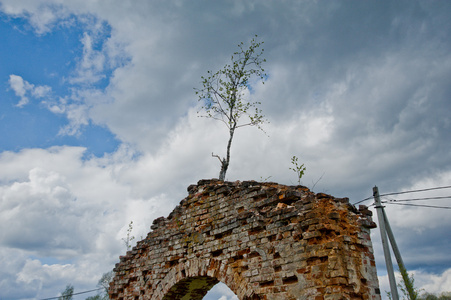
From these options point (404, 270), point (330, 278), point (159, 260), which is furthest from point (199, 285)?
point (404, 270)

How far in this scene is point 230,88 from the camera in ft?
40.5

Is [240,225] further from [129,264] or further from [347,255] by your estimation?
[129,264]

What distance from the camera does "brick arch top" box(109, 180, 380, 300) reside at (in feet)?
15.0

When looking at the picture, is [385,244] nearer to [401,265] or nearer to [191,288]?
[401,265]

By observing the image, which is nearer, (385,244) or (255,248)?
(255,248)

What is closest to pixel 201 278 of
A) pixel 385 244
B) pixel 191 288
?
pixel 191 288

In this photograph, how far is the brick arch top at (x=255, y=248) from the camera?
15.0 ft

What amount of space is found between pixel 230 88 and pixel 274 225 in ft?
25.9

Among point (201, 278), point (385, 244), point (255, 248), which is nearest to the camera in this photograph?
point (255, 248)

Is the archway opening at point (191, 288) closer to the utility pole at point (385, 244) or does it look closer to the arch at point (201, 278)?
the arch at point (201, 278)

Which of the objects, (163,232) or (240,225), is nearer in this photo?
(240,225)

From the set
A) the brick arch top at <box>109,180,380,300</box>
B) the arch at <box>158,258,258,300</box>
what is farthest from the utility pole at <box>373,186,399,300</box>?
the arch at <box>158,258,258,300</box>

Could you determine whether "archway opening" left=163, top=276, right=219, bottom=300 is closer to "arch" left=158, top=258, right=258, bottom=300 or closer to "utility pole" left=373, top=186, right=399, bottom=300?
"arch" left=158, top=258, right=258, bottom=300

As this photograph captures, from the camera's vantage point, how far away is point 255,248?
5340 mm
